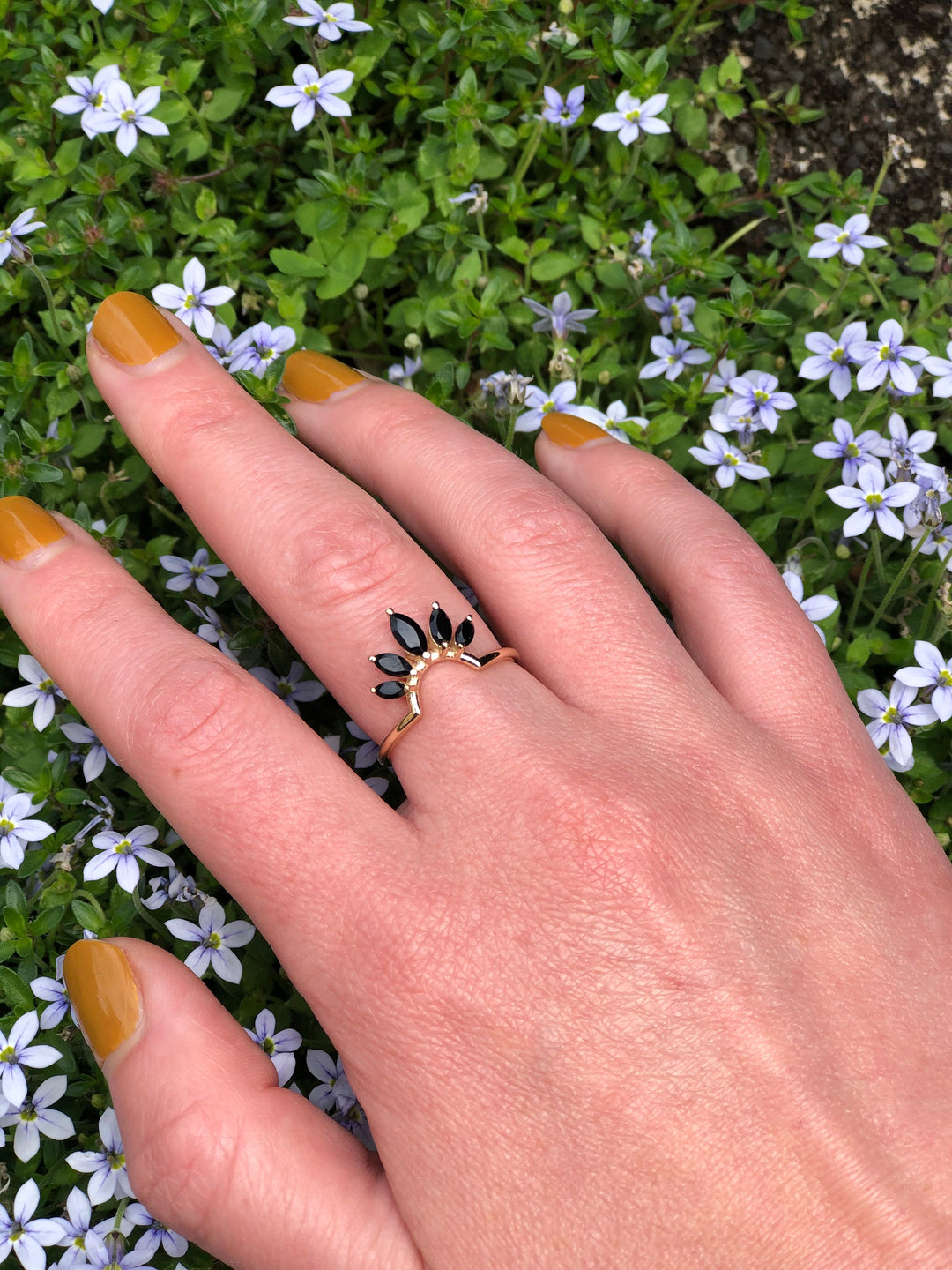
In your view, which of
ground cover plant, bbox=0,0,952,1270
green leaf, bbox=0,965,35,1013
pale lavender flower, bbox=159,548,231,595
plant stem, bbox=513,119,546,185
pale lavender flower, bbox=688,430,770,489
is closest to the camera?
green leaf, bbox=0,965,35,1013

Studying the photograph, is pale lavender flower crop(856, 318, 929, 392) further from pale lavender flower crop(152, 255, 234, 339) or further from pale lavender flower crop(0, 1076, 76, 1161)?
pale lavender flower crop(0, 1076, 76, 1161)

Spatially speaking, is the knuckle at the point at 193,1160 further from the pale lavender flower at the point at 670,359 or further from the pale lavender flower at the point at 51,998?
the pale lavender flower at the point at 670,359

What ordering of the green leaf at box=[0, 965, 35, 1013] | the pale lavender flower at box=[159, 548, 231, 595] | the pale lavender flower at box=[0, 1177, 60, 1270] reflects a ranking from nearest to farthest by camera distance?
the pale lavender flower at box=[0, 1177, 60, 1270], the green leaf at box=[0, 965, 35, 1013], the pale lavender flower at box=[159, 548, 231, 595]

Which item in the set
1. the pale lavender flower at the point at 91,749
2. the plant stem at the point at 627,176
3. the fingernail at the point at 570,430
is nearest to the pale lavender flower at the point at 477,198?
the plant stem at the point at 627,176

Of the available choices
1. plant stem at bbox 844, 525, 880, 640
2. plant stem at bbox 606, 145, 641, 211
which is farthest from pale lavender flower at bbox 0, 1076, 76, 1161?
plant stem at bbox 606, 145, 641, 211

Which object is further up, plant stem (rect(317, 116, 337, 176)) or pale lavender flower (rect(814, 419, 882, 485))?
plant stem (rect(317, 116, 337, 176))

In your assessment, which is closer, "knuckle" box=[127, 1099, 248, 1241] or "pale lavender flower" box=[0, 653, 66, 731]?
"knuckle" box=[127, 1099, 248, 1241]

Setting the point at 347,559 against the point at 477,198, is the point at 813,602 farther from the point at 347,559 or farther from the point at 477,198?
the point at 477,198
